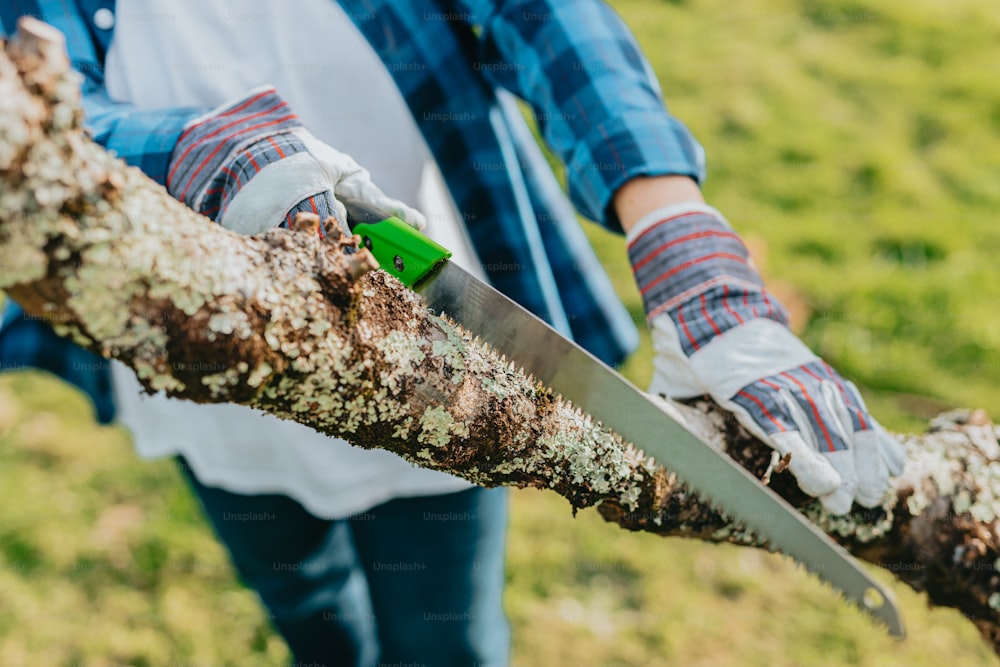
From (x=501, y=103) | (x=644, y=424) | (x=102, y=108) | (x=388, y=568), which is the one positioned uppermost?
(x=102, y=108)

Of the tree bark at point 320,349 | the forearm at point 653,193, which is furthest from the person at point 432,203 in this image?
the tree bark at point 320,349

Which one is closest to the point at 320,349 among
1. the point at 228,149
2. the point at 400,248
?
the point at 400,248

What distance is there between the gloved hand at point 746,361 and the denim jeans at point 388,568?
25.4 inches

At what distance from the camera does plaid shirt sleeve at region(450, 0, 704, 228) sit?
4.65 feet

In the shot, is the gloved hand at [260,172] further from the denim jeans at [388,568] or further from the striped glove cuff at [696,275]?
the denim jeans at [388,568]

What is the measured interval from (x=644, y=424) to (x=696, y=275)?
0.30 metres

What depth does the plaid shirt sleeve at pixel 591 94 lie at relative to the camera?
1.42m

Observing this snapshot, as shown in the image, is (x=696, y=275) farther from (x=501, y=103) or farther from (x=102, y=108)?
(x=102, y=108)

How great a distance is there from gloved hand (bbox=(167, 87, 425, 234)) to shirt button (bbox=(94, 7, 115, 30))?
0.42 metres

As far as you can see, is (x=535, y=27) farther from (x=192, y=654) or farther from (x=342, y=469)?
(x=192, y=654)

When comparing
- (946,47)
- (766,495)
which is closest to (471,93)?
(766,495)

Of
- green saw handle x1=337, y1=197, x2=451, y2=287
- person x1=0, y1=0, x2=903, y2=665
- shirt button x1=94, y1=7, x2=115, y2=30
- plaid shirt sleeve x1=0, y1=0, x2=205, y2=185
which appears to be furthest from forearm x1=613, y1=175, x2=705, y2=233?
shirt button x1=94, y1=7, x2=115, y2=30

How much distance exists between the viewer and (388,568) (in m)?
1.90

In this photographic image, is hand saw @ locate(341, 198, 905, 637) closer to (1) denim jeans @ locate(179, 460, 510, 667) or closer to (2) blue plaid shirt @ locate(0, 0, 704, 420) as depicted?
(2) blue plaid shirt @ locate(0, 0, 704, 420)
